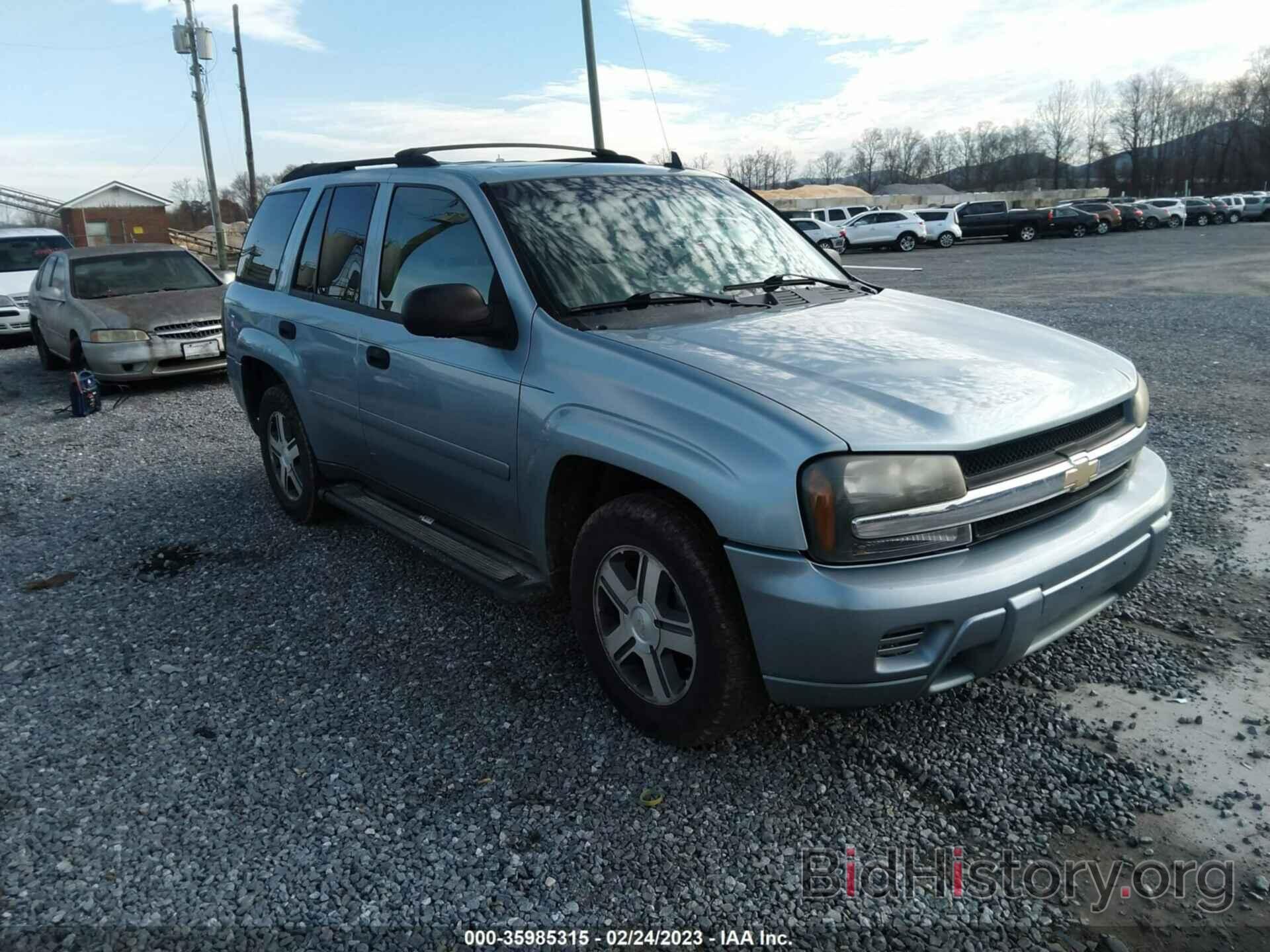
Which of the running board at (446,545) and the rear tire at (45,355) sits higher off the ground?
the rear tire at (45,355)

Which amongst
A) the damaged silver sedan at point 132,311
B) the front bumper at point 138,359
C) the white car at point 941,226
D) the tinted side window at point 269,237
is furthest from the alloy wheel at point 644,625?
the white car at point 941,226

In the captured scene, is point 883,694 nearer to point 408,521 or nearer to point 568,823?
point 568,823

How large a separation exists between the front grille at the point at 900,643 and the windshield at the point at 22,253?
52.7 feet

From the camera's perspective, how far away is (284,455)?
5258 mm

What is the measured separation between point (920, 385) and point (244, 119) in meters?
34.4

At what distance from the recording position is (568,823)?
2.70m

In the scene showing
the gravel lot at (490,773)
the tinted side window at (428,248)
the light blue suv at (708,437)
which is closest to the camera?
the gravel lot at (490,773)

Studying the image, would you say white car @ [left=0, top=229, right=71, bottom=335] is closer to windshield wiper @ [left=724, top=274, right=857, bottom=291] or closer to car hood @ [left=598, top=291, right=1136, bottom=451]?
windshield wiper @ [left=724, top=274, right=857, bottom=291]

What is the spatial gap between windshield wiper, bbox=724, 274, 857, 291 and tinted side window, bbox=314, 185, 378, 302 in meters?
1.76

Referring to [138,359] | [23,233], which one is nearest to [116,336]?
[138,359]

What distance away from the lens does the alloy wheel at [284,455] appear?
516cm

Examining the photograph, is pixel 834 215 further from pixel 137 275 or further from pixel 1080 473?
pixel 1080 473

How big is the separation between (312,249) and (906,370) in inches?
125

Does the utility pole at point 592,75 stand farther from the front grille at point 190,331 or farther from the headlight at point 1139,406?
the headlight at point 1139,406
